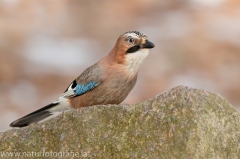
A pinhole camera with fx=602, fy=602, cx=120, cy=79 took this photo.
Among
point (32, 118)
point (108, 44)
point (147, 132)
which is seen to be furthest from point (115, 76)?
point (108, 44)

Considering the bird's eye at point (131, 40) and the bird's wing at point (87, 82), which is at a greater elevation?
the bird's eye at point (131, 40)

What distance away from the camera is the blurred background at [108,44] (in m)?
13.5

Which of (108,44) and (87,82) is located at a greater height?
(108,44)

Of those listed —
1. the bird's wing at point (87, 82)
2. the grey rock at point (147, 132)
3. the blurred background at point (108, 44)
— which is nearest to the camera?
the grey rock at point (147, 132)

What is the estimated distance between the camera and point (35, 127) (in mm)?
5574

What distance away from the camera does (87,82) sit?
726 centimetres

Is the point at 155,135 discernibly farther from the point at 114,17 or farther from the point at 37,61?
the point at 114,17

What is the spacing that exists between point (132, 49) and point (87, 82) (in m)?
0.68

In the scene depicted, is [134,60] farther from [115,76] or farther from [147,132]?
[147,132]

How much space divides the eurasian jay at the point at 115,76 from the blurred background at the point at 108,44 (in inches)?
185

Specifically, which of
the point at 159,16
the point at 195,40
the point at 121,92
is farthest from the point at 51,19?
the point at 121,92

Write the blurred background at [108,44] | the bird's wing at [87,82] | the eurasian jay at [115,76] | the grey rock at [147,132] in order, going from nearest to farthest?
the grey rock at [147,132] → the eurasian jay at [115,76] → the bird's wing at [87,82] → the blurred background at [108,44]

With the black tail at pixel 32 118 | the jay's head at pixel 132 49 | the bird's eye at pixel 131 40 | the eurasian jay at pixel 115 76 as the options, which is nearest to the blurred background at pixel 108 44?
the black tail at pixel 32 118

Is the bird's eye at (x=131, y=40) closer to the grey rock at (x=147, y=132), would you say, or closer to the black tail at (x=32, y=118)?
the black tail at (x=32, y=118)
